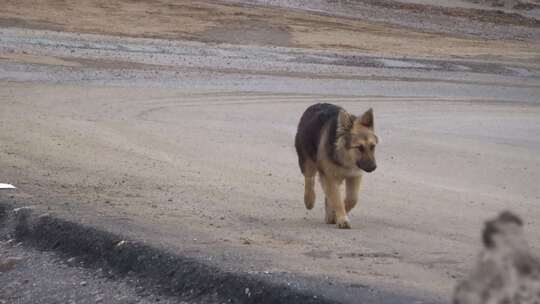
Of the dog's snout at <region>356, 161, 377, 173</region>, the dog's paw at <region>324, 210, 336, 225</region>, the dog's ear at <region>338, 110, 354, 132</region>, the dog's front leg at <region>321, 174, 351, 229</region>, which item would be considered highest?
the dog's ear at <region>338, 110, 354, 132</region>

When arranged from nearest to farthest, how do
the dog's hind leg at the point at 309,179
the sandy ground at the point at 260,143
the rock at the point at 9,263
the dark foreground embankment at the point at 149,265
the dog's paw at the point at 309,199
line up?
the dark foreground embankment at the point at 149,265 < the rock at the point at 9,263 < the sandy ground at the point at 260,143 < the dog's hind leg at the point at 309,179 < the dog's paw at the point at 309,199

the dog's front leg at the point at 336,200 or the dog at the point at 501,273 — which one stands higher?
the dog at the point at 501,273

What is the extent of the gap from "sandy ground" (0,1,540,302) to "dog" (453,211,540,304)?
4455 millimetres

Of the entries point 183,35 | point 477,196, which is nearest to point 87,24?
point 183,35

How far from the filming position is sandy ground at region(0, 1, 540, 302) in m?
7.94

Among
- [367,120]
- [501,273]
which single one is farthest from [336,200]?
[501,273]

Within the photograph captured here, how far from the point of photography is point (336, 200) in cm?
869

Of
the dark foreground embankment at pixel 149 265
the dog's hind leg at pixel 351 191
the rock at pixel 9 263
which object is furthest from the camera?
the dog's hind leg at pixel 351 191

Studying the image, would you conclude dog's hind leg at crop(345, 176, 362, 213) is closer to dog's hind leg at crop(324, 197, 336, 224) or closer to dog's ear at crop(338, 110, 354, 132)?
dog's hind leg at crop(324, 197, 336, 224)

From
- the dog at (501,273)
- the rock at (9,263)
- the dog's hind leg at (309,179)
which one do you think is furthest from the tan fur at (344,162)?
the dog at (501,273)

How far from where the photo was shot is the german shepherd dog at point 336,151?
8289 millimetres

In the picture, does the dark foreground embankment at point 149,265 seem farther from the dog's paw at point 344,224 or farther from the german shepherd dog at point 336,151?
the dog's paw at point 344,224

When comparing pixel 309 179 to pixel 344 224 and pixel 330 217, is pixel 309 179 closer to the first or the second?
pixel 330 217

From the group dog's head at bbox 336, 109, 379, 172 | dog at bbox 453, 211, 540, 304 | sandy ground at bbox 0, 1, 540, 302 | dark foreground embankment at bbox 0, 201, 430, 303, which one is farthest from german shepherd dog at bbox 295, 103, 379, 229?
dog at bbox 453, 211, 540, 304
